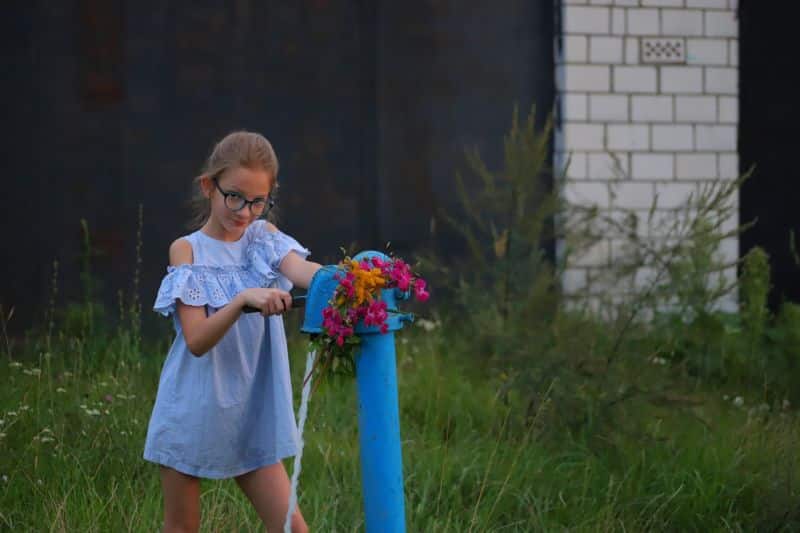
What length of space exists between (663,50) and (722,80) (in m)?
0.41

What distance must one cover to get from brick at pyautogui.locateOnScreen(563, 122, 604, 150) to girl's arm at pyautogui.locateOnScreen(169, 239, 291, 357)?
368 cm

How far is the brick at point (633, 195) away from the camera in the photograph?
600 cm

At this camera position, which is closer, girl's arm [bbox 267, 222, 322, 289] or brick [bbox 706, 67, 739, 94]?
girl's arm [bbox 267, 222, 322, 289]

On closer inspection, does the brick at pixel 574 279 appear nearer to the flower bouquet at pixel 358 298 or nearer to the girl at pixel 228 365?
the girl at pixel 228 365

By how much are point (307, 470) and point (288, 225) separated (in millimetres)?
2343

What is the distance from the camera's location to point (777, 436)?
3.97 meters

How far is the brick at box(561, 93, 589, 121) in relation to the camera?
594 cm

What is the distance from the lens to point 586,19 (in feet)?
19.5

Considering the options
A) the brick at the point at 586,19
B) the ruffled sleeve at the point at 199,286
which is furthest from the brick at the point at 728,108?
the ruffled sleeve at the point at 199,286

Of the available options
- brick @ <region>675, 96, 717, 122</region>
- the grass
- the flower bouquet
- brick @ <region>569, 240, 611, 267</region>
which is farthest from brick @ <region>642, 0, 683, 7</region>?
the flower bouquet

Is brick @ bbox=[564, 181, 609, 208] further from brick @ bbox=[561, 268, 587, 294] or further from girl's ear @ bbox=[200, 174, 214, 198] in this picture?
girl's ear @ bbox=[200, 174, 214, 198]

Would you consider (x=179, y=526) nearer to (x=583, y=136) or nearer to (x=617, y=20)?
(x=583, y=136)

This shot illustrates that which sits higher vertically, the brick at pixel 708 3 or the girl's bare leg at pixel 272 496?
the brick at pixel 708 3

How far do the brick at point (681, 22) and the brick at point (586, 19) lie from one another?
0.35 meters
